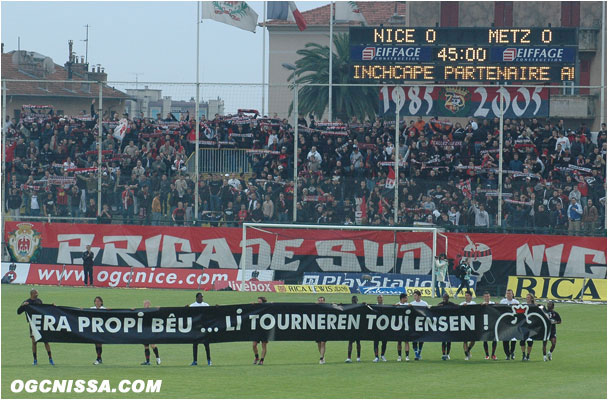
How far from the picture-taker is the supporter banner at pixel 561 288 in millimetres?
42156

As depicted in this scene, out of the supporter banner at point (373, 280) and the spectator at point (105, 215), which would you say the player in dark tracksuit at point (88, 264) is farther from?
the supporter banner at point (373, 280)

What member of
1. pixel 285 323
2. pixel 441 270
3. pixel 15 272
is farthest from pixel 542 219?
pixel 15 272

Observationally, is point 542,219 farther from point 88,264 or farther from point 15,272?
point 15,272

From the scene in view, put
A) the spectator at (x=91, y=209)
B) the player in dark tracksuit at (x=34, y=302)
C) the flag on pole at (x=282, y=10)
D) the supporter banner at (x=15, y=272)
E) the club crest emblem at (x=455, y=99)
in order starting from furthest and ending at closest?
the flag on pole at (x=282, y=10) < the spectator at (x=91, y=209) < the supporter banner at (x=15, y=272) < the club crest emblem at (x=455, y=99) < the player in dark tracksuit at (x=34, y=302)

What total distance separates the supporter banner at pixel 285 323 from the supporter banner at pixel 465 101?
18.5m

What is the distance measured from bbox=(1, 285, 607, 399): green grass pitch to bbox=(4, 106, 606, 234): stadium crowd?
9.95 metres

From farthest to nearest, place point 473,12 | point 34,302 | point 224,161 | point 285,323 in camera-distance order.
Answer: point 473,12, point 224,161, point 285,323, point 34,302

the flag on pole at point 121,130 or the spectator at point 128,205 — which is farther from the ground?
the flag on pole at point 121,130

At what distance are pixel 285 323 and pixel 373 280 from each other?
17.3m

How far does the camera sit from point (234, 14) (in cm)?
4981

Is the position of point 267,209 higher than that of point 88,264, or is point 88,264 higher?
point 267,209

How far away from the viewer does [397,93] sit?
4425 cm

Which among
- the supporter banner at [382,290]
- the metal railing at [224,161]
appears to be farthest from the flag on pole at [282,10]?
the supporter banner at [382,290]

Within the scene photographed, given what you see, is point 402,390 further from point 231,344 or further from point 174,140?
point 174,140
